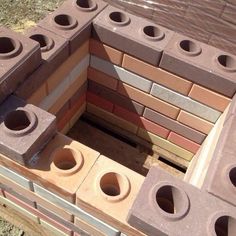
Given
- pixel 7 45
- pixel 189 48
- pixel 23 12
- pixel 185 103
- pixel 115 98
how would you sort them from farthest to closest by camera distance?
pixel 23 12 < pixel 115 98 < pixel 185 103 < pixel 189 48 < pixel 7 45

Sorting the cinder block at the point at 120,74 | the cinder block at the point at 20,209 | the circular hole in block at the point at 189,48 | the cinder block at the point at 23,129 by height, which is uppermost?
the circular hole in block at the point at 189,48

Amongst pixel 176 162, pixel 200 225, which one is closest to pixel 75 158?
pixel 200 225

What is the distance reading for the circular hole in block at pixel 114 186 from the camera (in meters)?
2.41

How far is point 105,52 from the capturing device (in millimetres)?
3582

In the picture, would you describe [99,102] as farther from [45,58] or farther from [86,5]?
[45,58]

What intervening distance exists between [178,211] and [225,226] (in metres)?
0.40

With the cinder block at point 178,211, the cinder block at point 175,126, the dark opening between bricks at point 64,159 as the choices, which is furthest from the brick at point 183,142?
the dark opening between bricks at point 64,159

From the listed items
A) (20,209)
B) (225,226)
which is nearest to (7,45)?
(20,209)

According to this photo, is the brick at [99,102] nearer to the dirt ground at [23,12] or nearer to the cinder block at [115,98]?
the cinder block at [115,98]

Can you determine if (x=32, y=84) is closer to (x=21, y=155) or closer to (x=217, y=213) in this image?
(x=21, y=155)

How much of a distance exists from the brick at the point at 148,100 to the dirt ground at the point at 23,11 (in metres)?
2.09

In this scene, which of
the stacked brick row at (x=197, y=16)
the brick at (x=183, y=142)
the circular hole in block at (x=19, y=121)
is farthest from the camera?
the stacked brick row at (x=197, y=16)

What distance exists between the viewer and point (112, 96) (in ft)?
13.1

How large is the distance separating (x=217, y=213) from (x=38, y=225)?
6.32 ft
